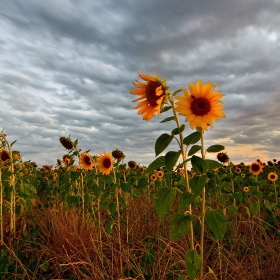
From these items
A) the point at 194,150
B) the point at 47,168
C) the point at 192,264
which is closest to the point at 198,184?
the point at 194,150

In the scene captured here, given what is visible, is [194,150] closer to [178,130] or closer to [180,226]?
[178,130]

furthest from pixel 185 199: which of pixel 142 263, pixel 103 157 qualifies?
pixel 103 157

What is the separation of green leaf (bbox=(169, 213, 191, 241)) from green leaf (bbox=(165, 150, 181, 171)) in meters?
0.37

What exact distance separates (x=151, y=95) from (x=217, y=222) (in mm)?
944

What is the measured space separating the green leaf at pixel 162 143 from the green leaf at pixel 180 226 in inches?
17.7

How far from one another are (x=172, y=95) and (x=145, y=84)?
241mm

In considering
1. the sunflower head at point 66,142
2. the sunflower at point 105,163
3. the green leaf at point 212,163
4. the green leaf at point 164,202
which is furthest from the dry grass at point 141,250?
the green leaf at point 212,163

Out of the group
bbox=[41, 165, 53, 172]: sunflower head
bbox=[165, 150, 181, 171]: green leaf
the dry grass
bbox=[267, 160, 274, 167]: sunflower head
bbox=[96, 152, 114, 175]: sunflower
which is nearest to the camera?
bbox=[165, 150, 181, 171]: green leaf

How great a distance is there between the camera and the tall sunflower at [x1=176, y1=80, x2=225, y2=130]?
7.39 feet

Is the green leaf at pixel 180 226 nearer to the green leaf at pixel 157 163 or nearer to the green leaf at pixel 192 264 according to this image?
the green leaf at pixel 192 264

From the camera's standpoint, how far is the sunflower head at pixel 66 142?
474 centimetres

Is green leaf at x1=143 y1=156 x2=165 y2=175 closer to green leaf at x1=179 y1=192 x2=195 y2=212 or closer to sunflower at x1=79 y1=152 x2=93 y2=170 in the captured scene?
green leaf at x1=179 y1=192 x2=195 y2=212

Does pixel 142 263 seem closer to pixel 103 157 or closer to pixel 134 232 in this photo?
pixel 134 232

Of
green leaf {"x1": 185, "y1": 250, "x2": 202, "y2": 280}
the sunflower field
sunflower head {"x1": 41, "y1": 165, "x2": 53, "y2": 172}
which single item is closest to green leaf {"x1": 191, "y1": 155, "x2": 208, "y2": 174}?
the sunflower field
